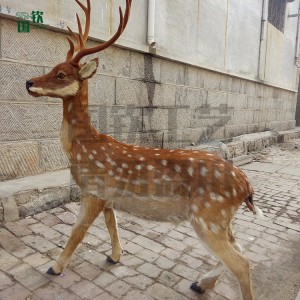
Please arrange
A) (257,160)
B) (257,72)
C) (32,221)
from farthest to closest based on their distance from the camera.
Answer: (257,72) → (257,160) → (32,221)

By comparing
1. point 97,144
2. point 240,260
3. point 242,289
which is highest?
point 97,144

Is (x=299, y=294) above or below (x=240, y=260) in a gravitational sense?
below

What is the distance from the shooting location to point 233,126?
9555 millimetres

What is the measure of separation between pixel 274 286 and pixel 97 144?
200cm

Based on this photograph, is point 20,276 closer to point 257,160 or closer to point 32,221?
point 32,221

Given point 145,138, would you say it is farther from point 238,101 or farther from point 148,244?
point 238,101

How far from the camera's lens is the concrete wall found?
4602 millimetres

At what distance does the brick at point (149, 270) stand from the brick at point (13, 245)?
43.5 inches

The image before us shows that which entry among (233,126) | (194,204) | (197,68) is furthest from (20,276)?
(233,126)

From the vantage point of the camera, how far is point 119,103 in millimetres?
5602

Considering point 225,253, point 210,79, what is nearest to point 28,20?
point 225,253

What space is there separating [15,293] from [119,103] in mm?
3750

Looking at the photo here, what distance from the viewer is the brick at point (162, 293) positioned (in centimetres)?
252

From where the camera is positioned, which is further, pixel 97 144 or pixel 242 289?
pixel 97 144
